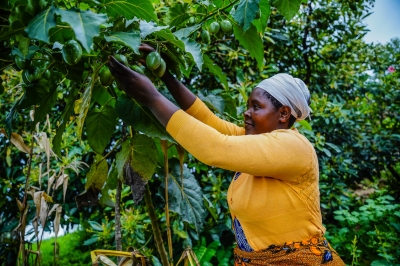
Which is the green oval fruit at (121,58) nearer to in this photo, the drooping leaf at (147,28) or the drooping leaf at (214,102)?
the drooping leaf at (147,28)

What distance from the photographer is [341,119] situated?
2.74 m

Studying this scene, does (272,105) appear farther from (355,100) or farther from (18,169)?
(355,100)

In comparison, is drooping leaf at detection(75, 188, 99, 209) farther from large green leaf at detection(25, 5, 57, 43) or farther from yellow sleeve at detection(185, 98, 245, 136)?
large green leaf at detection(25, 5, 57, 43)

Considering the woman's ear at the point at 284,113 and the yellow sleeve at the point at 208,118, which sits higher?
the yellow sleeve at the point at 208,118

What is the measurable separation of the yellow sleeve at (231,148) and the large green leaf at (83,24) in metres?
0.38

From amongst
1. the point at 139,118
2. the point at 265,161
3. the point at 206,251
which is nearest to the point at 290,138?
the point at 265,161

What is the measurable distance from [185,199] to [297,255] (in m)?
0.43

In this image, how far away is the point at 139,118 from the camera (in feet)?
3.64

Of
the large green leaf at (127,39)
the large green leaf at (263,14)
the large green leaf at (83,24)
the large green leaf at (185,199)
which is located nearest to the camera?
the large green leaf at (83,24)

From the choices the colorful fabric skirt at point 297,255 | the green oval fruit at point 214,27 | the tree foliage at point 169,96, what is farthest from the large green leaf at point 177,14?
the colorful fabric skirt at point 297,255

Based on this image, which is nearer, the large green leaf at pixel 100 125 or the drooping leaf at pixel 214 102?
the large green leaf at pixel 100 125

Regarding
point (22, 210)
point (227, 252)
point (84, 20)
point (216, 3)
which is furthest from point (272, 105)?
point (227, 252)

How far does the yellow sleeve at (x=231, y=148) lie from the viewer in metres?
1.01

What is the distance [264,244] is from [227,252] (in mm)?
1491
